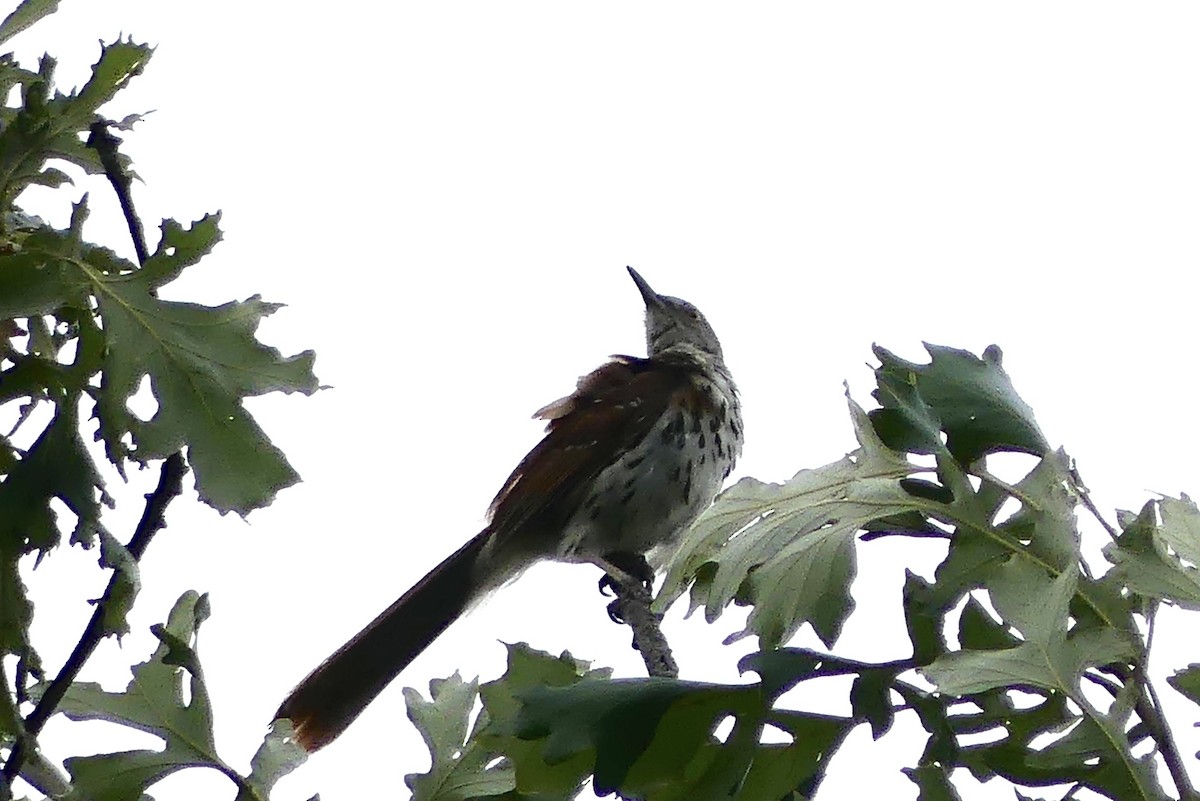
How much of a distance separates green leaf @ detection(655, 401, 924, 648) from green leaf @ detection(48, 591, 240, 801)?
73 cm

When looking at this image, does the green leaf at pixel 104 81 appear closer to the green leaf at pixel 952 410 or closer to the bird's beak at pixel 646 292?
the green leaf at pixel 952 410

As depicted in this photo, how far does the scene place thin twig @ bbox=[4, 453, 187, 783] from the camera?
6.54ft

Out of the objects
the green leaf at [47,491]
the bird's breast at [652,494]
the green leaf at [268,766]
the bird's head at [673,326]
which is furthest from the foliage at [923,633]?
the bird's head at [673,326]

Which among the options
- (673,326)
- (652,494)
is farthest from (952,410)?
(673,326)

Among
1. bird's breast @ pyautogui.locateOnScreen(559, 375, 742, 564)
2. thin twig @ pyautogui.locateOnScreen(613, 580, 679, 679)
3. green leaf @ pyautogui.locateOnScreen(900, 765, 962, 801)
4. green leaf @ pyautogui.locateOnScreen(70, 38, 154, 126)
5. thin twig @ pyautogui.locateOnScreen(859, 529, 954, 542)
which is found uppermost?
bird's breast @ pyautogui.locateOnScreen(559, 375, 742, 564)

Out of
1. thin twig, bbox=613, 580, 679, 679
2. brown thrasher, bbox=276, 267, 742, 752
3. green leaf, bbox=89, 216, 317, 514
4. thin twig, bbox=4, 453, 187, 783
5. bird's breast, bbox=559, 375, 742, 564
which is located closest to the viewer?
thin twig, bbox=4, 453, 187, 783

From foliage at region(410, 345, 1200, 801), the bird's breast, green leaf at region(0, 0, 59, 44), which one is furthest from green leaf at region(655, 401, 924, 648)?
the bird's breast

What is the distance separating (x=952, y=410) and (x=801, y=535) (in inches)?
11.2

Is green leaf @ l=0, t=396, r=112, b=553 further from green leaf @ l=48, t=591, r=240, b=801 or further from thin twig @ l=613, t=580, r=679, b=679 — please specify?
thin twig @ l=613, t=580, r=679, b=679

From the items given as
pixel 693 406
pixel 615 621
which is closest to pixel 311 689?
pixel 615 621

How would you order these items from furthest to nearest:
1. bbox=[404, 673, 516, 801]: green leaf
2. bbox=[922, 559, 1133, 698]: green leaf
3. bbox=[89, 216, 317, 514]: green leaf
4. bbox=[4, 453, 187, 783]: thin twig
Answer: bbox=[404, 673, 516, 801]: green leaf, bbox=[89, 216, 317, 514]: green leaf, bbox=[4, 453, 187, 783]: thin twig, bbox=[922, 559, 1133, 698]: green leaf

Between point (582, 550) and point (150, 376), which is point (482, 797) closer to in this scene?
point (150, 376)

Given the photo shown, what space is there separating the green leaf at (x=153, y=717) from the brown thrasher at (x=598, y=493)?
275 centimetres

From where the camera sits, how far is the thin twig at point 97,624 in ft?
6.54
